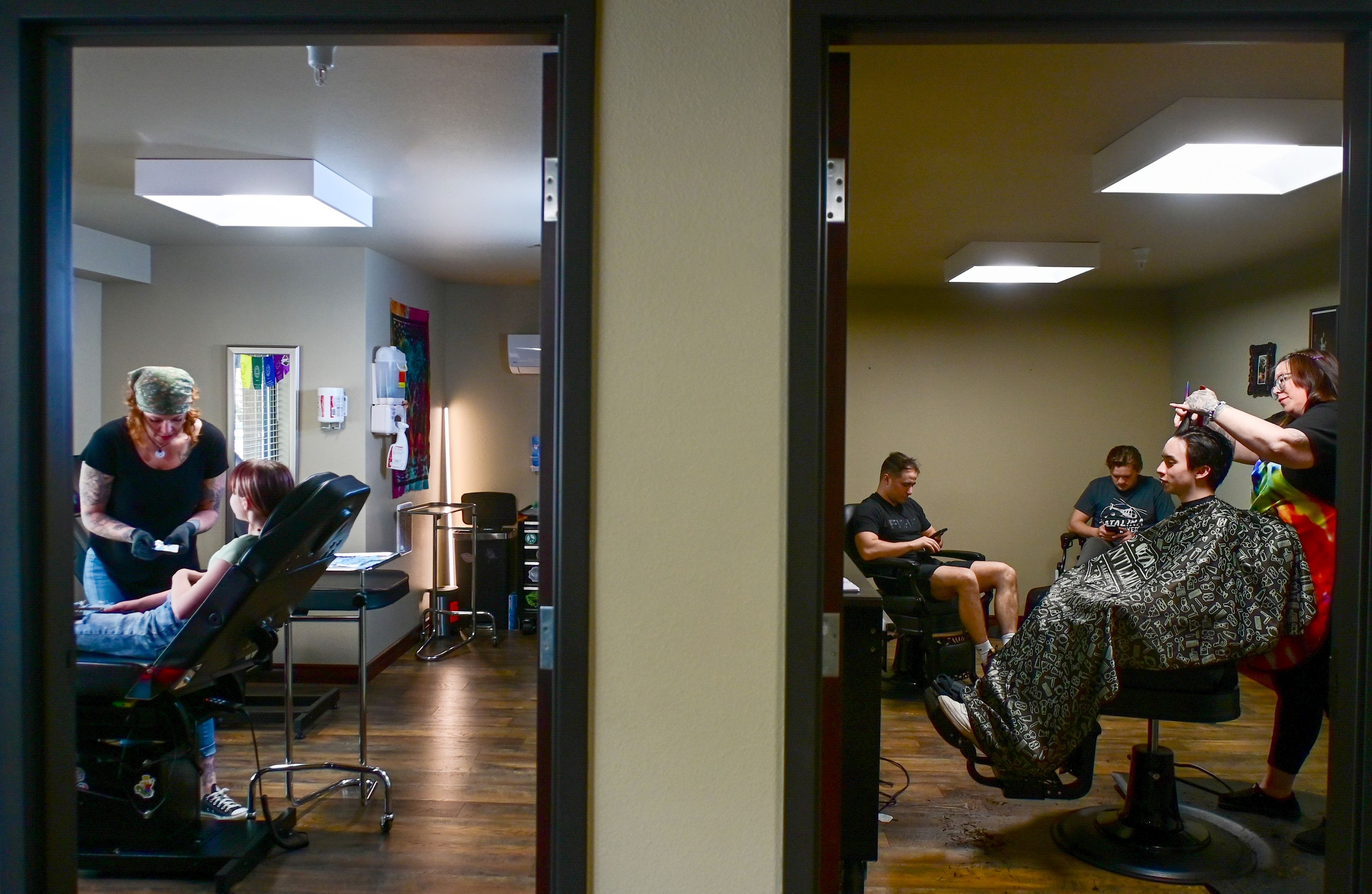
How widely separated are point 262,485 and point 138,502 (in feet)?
1.96

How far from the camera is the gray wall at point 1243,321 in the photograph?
487cm

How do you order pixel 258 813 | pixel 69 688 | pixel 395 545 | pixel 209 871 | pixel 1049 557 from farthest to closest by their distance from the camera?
pixel 1049 557
pixel 395 545
pixel 258 813
pixel 209 871
pixel 69 688

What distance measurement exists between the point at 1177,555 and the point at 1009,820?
1.19 metres

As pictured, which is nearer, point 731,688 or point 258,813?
point 731,688

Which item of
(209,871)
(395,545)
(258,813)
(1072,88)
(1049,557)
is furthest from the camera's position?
(1049,557)

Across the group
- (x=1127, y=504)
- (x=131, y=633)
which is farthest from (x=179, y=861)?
(x=1127, y=504)

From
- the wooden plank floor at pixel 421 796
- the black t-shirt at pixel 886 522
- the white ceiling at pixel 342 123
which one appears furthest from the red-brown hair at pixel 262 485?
the black t-shirt at pixel 886 522

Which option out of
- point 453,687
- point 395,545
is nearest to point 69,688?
point 453,687

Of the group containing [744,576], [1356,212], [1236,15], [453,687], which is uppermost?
[1236,15]

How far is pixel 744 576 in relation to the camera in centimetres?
140

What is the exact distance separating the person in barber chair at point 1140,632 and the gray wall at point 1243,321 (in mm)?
2684

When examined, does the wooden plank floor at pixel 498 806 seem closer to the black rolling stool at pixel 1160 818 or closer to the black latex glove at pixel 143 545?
the black rolling stool at pixel 1160 818

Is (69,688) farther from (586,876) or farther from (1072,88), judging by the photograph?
(1072,88)

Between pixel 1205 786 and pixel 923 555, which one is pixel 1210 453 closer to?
pixel 1205 786
